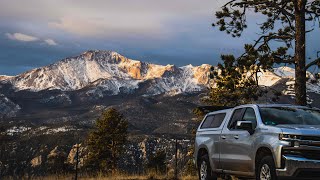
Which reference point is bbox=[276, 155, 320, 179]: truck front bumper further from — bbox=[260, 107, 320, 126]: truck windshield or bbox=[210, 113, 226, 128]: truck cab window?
bbox=[210, 113, 226, 128]: truck cab window

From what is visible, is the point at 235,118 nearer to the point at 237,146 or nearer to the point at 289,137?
the point at 237,146

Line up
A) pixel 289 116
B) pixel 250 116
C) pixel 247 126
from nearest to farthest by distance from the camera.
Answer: pixel 247 126, pixel 289 116, pixel 250 116

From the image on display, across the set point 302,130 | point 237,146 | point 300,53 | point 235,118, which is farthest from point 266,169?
point 300,53

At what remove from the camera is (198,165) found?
14.8 m

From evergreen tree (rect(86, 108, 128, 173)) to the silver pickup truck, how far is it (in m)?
33.3

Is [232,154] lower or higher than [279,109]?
lower

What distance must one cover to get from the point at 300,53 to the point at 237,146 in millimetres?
7540

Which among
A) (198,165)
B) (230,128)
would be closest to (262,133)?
(230,128)

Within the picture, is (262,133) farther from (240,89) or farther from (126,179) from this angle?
(126,179)

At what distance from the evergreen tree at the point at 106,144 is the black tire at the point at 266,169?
1425 inches

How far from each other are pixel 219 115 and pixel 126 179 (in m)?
6.23

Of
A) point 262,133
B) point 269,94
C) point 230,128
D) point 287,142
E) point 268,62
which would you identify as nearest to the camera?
point 287,142

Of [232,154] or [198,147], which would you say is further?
[198,147]

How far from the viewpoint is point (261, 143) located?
35.3ft
